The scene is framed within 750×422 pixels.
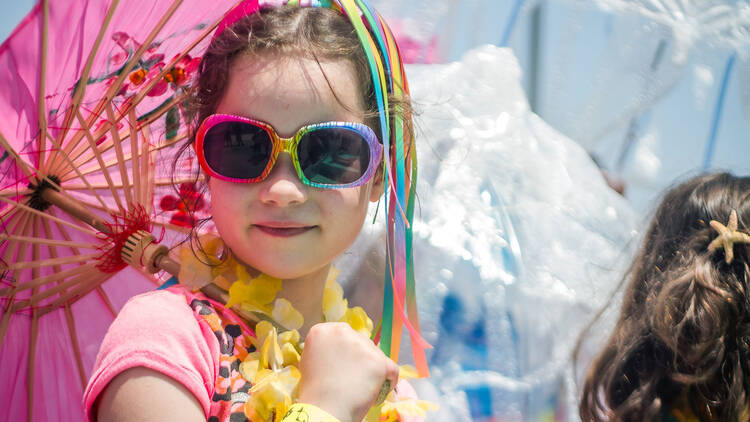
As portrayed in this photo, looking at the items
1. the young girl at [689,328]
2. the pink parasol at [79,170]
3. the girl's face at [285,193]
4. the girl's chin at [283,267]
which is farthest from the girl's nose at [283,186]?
the young girl at [689,328]

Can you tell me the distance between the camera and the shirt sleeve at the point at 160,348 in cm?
114

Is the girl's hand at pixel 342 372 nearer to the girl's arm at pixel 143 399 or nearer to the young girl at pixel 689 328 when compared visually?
the girl's arm at pixel 143 399

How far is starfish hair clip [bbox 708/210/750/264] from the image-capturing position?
57.6 inches

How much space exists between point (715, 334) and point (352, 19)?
1060 millimetres

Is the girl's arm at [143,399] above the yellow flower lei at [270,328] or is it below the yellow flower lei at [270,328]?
above

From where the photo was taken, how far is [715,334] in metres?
1.43

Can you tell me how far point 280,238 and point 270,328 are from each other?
197 mm

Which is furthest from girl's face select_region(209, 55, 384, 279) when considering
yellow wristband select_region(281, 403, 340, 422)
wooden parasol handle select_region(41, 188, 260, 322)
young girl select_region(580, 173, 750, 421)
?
young girl select_region(580, 173, 750, 421)

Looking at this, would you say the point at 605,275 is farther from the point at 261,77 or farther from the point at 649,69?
the point at 261,77

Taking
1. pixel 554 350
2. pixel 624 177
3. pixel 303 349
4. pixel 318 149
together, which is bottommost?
pixel 554 350

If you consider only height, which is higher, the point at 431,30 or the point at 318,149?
the point at 318,149

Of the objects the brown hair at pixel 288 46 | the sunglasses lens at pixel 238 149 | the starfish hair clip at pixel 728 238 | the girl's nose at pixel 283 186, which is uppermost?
the brown hair at pixel 288 46

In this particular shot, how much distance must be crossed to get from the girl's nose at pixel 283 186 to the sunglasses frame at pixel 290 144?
1 cm

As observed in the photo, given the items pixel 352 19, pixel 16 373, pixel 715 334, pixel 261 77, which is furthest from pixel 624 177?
pixel 16 373
